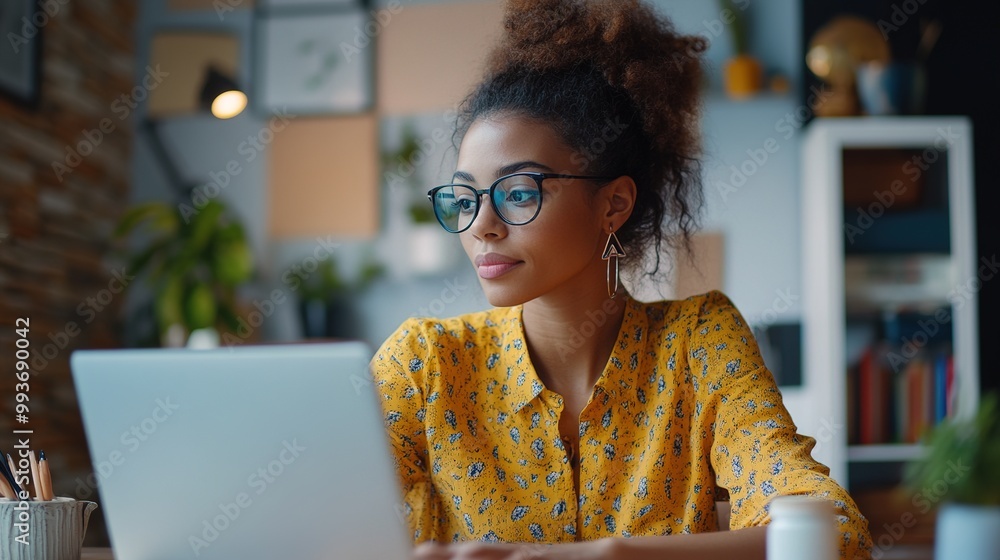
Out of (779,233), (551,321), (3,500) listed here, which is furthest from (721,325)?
(779,233)

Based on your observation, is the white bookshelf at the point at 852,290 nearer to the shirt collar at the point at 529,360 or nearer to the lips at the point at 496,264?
the shirt collar at the point at 529,360

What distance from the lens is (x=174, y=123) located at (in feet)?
13.3

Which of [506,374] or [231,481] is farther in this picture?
[506,374]

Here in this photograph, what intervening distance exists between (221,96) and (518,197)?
2.86 m

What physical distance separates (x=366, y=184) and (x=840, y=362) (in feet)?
6.25

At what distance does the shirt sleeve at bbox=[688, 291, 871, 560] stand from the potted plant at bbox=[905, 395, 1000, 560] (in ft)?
0.86

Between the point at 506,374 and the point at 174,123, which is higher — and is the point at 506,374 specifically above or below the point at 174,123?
below

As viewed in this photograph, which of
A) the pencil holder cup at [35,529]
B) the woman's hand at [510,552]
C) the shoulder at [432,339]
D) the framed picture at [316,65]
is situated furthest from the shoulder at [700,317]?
the framed picture at [316,65]

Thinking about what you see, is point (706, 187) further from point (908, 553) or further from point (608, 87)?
point (608, 87)

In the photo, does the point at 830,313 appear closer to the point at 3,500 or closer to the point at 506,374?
the point at 506,374

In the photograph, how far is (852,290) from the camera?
11.4 feet

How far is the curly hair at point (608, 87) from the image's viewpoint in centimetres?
140

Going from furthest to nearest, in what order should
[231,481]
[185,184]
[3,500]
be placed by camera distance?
[185,184], [3,500], [231,481]

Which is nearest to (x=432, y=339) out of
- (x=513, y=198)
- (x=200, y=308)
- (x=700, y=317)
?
(x=513, y=198)
